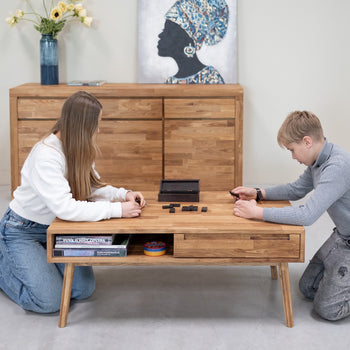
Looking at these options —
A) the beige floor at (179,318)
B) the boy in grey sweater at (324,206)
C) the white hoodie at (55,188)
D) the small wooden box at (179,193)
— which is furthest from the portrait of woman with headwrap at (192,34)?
the white hoodie at (55,188)

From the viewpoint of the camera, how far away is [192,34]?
453 cm

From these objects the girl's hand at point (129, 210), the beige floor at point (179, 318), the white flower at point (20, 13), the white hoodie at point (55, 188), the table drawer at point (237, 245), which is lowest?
the beige floor at point (179, 318)

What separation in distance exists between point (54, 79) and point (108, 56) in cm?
46

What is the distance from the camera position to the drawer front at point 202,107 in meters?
4.25

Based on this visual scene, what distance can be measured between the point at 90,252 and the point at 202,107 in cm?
201

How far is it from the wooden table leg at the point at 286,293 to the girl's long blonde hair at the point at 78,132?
2.97 ft

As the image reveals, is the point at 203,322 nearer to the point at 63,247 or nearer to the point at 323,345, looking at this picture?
the point at 323,345

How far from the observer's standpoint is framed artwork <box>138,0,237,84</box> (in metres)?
4.52

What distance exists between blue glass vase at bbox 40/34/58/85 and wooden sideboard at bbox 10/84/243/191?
0.11 m

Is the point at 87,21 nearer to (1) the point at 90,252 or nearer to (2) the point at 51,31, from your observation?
(2) the point at 51,31

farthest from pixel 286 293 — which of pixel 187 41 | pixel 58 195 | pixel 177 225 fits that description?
pixel 187 41

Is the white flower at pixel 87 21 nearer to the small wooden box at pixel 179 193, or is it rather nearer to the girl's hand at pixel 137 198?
the small wooden box at pixel 179 193

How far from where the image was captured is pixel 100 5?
456 centimetres

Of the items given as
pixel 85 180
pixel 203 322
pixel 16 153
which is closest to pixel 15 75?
pixel 16 153
